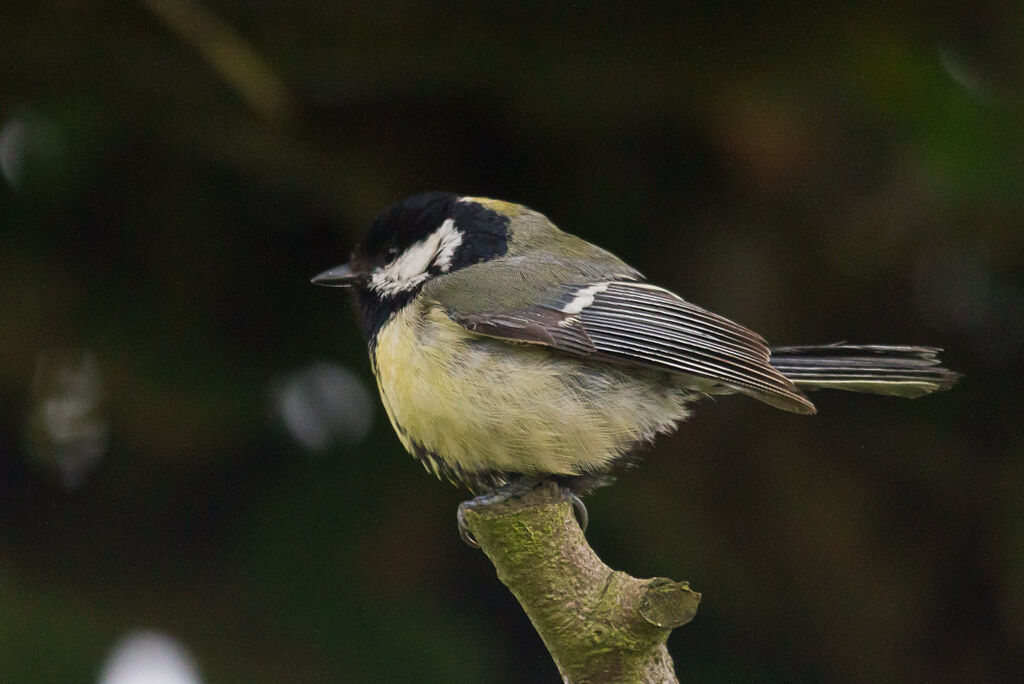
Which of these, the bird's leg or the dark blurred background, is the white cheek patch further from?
the dark blurred background

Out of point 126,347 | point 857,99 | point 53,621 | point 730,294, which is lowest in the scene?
point 53,621

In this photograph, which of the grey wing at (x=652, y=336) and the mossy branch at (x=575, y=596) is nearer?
the mossy branch at (x=575, y=596)

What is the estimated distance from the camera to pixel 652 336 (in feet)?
4.19

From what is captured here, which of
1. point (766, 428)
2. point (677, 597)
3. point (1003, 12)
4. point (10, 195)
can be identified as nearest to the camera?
point (677, 597)

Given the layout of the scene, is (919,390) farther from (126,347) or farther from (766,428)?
(126,347)

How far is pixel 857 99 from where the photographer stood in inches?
66.7

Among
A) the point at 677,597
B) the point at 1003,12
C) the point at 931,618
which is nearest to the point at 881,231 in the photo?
Result: the point at 1003,12

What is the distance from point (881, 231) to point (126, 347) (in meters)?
1.21

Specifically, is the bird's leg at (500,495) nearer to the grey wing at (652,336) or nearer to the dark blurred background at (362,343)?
the grey wing at (652,336)

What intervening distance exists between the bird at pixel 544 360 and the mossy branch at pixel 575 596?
0.11 m

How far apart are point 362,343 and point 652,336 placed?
0.70 metres

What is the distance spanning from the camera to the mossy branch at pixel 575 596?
101 cm

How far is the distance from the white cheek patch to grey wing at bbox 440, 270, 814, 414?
0.13 metres

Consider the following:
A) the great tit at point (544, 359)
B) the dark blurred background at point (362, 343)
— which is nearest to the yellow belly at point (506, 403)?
the great tit at point (544, 359)
